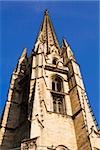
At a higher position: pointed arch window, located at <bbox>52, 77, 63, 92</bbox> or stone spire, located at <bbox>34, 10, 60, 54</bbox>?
stone spire, located at <bbox>34, 10, 60, 54</bbox>

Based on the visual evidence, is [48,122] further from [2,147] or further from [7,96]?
[7,96]

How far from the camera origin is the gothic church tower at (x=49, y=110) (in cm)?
1988

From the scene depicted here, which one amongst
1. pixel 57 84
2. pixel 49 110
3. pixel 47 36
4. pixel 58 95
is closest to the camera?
pixel 49 110

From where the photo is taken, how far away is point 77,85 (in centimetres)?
2584

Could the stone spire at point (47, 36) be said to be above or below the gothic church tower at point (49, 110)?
above

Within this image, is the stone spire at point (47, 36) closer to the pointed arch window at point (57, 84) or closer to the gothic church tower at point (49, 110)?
the gothic church tower at point (49, 110)

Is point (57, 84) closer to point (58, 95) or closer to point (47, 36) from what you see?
point (58, 95)

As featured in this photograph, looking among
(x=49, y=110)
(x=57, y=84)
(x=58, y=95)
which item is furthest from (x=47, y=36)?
(x=49, y=110)

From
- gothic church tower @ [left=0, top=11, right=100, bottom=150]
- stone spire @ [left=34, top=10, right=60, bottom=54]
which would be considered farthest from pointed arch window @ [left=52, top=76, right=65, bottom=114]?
stone spire @ [left=34, top=10, right=60, bottom=54]

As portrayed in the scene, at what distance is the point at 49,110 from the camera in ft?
76.8

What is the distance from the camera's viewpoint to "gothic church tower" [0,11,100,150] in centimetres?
1988

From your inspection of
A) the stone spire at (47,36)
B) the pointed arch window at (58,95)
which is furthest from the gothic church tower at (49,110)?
the stone spire at (47,36)

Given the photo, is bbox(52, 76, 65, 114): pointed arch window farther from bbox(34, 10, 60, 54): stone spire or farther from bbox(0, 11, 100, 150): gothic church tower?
bbox(34, 10, 60, 54): stone spire

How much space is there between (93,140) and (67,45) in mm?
15796
